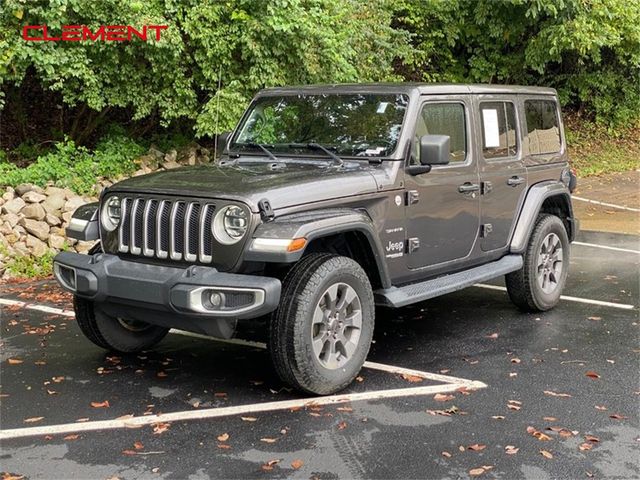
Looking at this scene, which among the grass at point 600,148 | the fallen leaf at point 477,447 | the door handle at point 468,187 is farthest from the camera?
the grass at point 600,148

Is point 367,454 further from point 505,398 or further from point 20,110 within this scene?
point 20,110

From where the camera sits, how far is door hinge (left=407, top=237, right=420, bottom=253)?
5395 millimetres

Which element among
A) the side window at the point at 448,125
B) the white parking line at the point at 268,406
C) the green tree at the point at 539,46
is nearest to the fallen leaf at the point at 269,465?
the white parking line at the point at 268,406

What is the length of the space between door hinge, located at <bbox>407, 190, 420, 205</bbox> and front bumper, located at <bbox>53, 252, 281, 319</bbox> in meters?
1.46

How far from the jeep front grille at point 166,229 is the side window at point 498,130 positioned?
2.66 meters

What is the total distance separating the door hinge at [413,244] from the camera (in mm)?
5395

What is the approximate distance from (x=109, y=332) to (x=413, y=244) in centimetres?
224

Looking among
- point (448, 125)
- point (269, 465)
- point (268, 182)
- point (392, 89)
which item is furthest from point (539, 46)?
point (269, 465)

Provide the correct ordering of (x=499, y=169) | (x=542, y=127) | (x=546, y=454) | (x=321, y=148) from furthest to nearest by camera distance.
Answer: (x=542, y=127)
(x=499, y=169)
(x=321, y=148)
(x=546, y=454)

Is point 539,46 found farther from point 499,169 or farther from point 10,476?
point 10,476

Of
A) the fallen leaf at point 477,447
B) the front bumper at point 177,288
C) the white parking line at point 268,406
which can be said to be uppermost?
the front bumper at point 177,288

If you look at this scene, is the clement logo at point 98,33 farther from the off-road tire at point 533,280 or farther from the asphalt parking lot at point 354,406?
the off-road tire at point 533,280

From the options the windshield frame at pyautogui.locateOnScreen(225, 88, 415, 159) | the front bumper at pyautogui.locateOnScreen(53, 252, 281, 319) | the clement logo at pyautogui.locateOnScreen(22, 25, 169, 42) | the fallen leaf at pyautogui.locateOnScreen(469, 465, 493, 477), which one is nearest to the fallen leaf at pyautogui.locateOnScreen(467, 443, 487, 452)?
the fallen leaf at pyautogui.locateOnScreen(469, 465, 493, 477)

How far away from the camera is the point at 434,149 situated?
17.0ft
